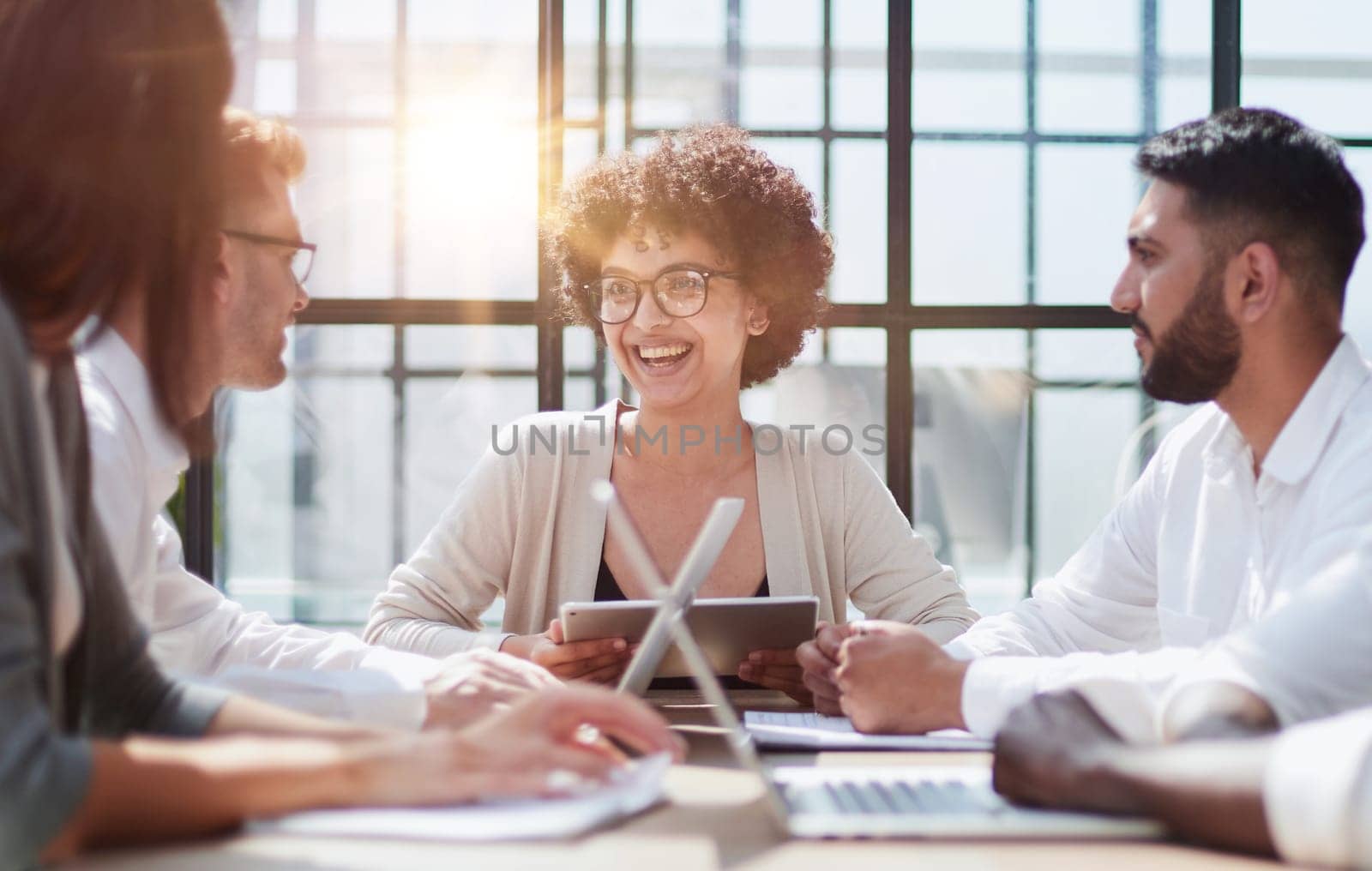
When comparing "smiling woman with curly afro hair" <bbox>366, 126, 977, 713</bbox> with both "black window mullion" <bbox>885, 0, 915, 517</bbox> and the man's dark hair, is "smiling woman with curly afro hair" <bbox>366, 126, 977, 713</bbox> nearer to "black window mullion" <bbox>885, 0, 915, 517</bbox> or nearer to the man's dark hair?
the man's dark hair

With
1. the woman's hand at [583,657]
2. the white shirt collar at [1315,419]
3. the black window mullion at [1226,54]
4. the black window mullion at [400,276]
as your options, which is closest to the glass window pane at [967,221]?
the black window mullion at [1226,54]

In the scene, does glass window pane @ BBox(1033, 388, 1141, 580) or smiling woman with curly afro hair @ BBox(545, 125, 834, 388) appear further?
glass window pane @ BBox(1033, 388, 1141, 580)

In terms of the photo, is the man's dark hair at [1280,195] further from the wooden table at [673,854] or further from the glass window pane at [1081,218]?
the glass window pane at [1081,218]

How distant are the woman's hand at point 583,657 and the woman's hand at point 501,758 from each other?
2.14 feet

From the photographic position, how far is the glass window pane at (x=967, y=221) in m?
3.99

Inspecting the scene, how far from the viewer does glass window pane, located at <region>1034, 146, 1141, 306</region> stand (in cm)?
407

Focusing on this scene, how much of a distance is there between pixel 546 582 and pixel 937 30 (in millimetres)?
2658

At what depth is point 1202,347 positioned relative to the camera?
6.25 ft

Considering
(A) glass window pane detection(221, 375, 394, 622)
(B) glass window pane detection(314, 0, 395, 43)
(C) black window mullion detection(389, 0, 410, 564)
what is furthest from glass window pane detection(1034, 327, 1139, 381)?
(B) glass window pane detection(314, 0, 395, 43)

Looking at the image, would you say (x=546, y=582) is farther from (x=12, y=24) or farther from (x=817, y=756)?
(x=12, y=24)

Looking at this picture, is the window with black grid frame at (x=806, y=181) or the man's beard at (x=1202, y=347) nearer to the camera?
the man's beard at (x=1202, y=347)

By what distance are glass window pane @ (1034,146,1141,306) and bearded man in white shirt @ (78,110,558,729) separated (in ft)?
9.19

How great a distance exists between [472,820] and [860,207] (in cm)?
334

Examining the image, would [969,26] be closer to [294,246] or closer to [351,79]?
[351,79]
